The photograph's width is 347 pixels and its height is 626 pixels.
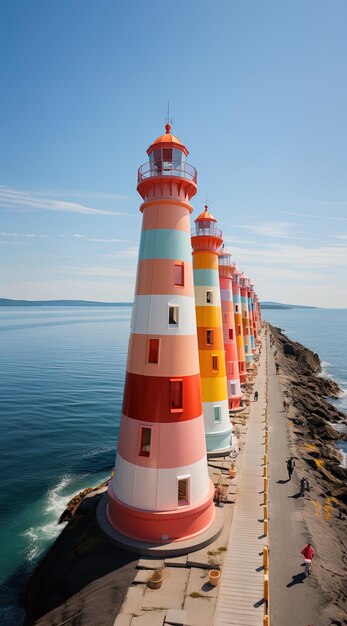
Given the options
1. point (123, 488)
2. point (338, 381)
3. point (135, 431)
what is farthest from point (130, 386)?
point (338, 381)

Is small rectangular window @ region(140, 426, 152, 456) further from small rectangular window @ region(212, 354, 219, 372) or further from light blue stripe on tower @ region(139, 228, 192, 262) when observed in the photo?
small rectangular window @ region(212, 354, 219, 372)

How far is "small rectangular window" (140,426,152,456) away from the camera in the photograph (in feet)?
54.3

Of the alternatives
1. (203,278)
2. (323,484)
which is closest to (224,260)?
(203,278)

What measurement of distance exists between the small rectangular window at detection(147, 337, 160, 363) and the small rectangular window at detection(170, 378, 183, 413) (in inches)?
52.7

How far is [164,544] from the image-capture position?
16.1m

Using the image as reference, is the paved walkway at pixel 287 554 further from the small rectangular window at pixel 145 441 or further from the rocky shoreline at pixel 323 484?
the small rectangular window at pixel 145 441

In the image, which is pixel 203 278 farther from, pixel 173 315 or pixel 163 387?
pixel 163 387

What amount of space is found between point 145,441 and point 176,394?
256 cm

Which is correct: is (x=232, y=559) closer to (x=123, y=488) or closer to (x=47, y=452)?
(x=123, y=488)

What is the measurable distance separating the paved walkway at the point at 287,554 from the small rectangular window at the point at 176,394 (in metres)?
8.19

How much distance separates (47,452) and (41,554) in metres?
14.1

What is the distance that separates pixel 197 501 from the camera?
17.1 m

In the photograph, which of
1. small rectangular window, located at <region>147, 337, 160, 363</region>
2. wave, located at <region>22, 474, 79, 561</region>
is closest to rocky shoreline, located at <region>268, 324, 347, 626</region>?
small rectangular window, located at <region>147, 337, 160, 363</region>

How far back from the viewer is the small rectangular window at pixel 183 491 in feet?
55.2
